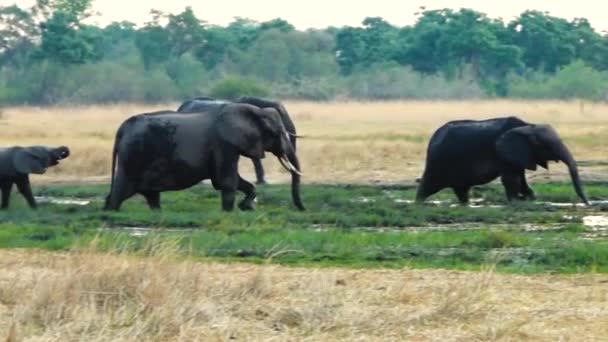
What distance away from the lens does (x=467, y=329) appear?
34.8 feet

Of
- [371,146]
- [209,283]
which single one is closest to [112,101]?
[371,146]

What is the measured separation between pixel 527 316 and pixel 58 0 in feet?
184

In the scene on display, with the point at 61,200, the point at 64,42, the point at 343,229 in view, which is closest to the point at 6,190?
the point at 61,200

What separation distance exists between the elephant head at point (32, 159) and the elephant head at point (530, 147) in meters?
6.05

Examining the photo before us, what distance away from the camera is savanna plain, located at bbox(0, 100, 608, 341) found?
10.5 metres

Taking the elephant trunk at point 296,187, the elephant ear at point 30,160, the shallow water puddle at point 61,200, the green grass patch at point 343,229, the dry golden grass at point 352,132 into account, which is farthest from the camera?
the dry golden grass at point 352,132

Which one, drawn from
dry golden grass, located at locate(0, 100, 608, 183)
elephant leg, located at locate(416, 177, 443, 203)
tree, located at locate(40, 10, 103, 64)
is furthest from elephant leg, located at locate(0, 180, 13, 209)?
tree, located at locate(40, 10, 103, 64)

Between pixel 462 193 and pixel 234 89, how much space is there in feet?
110

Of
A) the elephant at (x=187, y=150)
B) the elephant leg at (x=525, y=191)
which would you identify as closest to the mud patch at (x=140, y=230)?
the elephant at (x=187, y=150)

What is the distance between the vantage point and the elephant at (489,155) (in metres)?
20.2

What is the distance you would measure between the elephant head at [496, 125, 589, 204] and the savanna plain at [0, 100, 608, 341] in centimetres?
61

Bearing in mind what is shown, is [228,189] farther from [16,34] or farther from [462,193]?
[16,34]

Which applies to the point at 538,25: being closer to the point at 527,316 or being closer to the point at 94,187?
the point at 94,187

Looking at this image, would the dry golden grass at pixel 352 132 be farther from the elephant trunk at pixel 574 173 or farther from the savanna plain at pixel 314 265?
the elephant trunk at pixel 574 173
